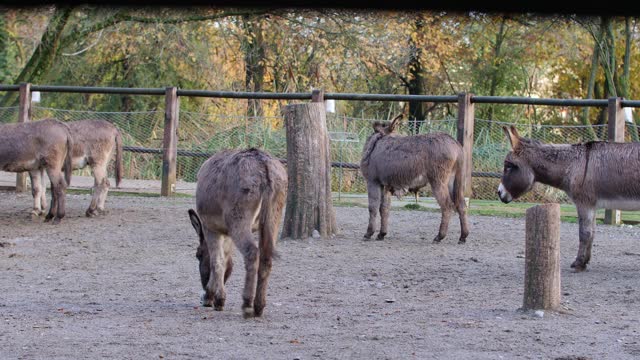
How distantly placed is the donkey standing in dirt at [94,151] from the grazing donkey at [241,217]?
624 cm

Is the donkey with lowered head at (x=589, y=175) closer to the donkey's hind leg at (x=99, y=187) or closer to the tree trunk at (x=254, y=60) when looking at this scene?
the donkey's hind leg at (x=99, y=187)

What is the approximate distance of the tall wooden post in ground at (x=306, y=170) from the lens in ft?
32.2

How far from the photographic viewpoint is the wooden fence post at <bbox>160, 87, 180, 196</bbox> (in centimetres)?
1447

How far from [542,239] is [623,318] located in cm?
80

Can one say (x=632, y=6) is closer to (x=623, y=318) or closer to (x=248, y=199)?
(x=248, y=199)

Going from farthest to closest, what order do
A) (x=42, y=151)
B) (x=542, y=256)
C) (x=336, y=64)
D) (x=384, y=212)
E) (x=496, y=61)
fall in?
(x=336, y=64) → (x=496, y=61) → (x=42, y=151) → (x=384, y=212) → (x=542, y=256)

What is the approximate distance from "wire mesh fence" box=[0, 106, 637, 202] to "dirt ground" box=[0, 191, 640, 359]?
3.35m

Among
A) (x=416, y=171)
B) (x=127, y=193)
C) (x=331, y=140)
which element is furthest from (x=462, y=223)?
(x=127, y=193)

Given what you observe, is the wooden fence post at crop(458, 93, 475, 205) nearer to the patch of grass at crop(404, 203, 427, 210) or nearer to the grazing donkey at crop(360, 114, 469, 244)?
the patch of grass at crop(404, 203, 427, 210)

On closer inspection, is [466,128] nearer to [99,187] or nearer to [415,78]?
[99,187]

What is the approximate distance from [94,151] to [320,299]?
260 inches

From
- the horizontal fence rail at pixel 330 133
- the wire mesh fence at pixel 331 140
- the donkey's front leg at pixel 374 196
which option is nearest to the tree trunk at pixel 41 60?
the wire mesh fence at pixel 331 140

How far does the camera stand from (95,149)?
40.2 ft

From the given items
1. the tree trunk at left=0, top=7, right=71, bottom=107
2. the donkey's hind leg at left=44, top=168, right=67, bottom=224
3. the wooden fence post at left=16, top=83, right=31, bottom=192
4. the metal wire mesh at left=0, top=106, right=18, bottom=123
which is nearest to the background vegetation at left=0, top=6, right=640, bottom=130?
the tree trunk at left=0, top=7, right=71, bottom=107
